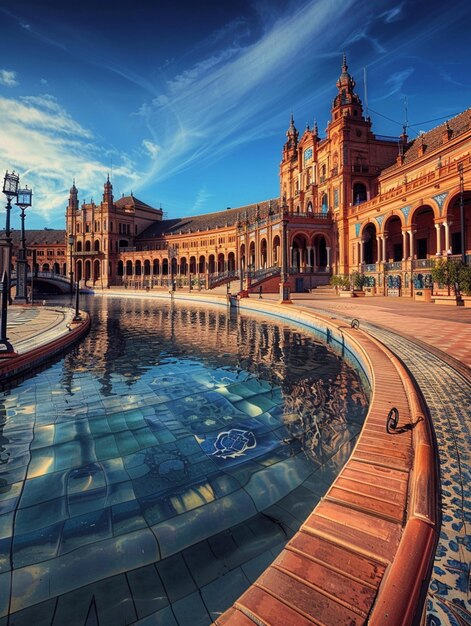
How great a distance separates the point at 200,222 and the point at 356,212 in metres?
46.9

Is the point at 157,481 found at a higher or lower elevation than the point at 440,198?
lower

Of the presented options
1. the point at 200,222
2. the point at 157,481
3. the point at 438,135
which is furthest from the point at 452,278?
the point at 200,222

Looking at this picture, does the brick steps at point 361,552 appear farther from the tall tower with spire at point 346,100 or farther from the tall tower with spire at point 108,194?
the tall tower with spire at point 108,194

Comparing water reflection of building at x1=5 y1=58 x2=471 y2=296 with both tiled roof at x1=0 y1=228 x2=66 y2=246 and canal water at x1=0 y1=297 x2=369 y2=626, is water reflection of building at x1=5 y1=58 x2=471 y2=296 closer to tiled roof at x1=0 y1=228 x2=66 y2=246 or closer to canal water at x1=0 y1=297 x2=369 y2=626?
canal water at x1=0 y1=297 x2=369 y2=626

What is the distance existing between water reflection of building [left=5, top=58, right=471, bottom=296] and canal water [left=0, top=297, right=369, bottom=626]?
770 inches

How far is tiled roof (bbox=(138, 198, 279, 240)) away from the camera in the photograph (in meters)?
67.2

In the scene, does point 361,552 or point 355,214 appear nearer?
point 361,552

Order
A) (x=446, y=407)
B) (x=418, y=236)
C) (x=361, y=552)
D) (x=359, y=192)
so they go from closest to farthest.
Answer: (x=361, y=552)
(x=446, y=407)
(x=418, y=236)
(x=359, y=192)

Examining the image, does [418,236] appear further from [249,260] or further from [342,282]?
[249,260]

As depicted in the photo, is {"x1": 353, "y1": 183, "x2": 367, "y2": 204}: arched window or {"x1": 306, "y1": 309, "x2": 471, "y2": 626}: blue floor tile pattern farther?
{"x1": 353, "y1": 183, "x2": 367, "y2": 204}: arched window

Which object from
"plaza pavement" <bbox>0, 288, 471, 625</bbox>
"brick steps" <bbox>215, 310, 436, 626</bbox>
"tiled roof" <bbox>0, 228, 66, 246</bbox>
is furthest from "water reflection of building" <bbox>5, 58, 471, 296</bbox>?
"tiled roof" <bbox>0, 228, 66, 246</bbox>

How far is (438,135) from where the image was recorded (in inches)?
1347

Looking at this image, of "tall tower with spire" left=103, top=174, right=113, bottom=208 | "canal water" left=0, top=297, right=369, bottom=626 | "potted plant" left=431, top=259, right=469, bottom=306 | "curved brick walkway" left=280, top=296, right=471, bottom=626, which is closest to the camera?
"curved brick walkway" left=280, top=296, right=471, bottom=626

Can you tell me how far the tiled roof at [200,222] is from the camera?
6719cm
